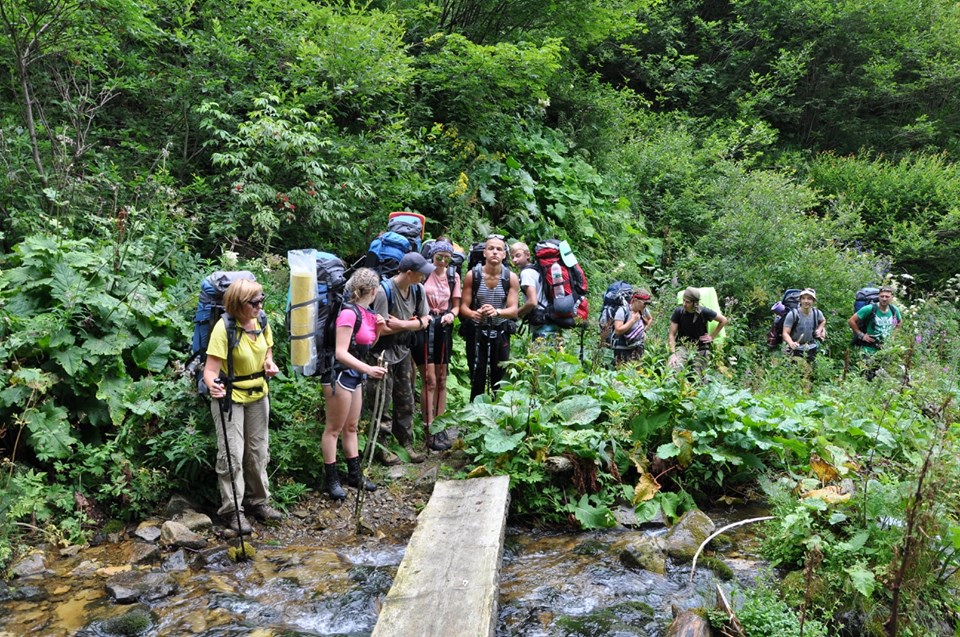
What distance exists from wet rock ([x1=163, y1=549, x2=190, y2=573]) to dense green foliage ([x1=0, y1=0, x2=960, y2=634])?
0.71 m

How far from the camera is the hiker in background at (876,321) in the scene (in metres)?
10.1

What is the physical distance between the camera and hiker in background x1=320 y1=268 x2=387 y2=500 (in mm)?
5617

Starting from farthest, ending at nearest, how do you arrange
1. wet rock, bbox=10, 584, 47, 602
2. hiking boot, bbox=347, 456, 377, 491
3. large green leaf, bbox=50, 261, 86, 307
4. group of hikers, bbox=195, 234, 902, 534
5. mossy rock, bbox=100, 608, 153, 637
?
hiking boot, bbox=347, 456, 377, 491 < large green leaf, bbox=50, 261, 86, 307 < group of hikers, bbox=195, 234, 902, 534 < wet rock, bbox=10, 584, 47, 602 < mossy rock, bbox=100, 608, 153, 637

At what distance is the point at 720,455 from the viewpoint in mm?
5621

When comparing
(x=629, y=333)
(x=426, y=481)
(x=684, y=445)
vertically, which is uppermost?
(x=629, y=333)

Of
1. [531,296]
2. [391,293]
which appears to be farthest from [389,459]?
[531,296]

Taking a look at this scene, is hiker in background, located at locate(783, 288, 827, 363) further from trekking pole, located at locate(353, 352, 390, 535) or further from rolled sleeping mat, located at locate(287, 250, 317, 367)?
rolled sleeping mat, located at locate(287, 250, 317, 367)

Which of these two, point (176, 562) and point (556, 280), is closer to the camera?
point (176, 562)

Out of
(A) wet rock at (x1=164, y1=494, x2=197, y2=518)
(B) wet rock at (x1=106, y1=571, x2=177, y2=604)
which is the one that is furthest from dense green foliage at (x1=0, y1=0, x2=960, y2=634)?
(B) wet rock at (x1=106, y1=571, x2=177, y2=604)

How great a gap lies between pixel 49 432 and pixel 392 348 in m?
2.91

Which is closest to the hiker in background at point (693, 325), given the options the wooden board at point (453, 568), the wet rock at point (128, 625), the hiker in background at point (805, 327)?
the hiker in background at point (805, 327)

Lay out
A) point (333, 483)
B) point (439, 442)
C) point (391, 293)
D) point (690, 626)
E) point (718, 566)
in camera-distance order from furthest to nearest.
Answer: point (439, 442)
point (391, 293)
point (333, 483)
point (718, 566)
point (690, 626)

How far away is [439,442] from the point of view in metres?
7.13

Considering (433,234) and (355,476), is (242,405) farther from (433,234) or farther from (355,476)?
(433,234)
